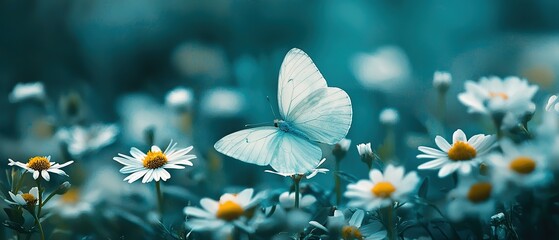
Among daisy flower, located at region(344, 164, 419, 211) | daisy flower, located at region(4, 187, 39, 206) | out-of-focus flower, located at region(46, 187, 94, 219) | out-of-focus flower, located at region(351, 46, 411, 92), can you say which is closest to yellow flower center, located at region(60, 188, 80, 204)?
out-of-focus flower, located at region(46, 187, 94, 219)

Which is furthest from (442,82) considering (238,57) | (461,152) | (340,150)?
(238,57)

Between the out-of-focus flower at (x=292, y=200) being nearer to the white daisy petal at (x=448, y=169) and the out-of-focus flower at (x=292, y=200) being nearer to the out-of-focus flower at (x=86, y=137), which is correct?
the white daisy petal at (x=448, y=169)

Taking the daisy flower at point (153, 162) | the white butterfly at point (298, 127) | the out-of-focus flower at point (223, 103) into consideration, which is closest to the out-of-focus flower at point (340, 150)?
the white butterfly at point (298, 127)

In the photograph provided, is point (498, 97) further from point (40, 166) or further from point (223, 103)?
point (223, 103)

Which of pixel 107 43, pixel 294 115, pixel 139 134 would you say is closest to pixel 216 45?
pixel 107 43

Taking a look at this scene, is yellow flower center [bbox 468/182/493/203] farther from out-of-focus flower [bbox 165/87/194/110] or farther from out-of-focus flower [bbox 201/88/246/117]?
out-of-focus flower [bbox 201/88/246/117]

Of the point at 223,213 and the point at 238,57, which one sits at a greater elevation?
the point at 238,57

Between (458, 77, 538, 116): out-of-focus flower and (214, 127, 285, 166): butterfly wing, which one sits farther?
(214, 127, 285, 166): butterfly wing
